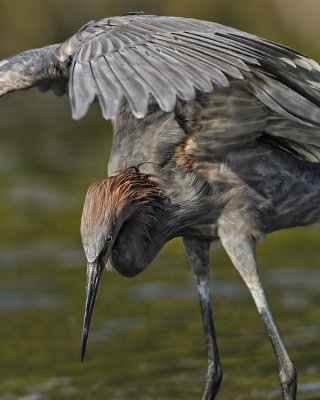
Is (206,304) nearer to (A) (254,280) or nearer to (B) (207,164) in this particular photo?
(A) (254,280)

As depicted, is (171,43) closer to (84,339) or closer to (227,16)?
(84,339)

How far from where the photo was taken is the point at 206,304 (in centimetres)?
946

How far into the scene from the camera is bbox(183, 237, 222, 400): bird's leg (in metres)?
9.35

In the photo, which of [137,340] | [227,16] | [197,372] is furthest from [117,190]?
[227,16]

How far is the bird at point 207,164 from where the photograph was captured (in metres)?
8.23

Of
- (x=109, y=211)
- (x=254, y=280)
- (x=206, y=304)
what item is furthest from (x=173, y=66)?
(x=206, y=304)

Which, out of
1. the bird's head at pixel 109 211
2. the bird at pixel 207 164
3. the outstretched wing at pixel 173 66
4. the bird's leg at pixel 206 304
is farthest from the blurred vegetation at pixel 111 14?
the outstretched wing at pixel 173 66

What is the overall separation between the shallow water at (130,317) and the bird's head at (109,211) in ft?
4.75

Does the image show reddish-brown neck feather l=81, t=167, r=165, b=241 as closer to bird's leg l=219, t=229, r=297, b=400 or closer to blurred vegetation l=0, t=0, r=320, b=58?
bird's leg l=219, t=229, r=297, b=400

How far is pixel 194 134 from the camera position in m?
8.78

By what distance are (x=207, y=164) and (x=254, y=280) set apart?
0.77 metres

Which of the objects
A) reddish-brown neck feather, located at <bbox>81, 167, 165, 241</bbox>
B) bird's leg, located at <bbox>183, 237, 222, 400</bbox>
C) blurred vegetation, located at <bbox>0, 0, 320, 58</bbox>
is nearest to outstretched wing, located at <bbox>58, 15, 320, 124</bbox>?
reddish-brown neck feather, located at <bbox>81, 167, 165, 241</bbox>

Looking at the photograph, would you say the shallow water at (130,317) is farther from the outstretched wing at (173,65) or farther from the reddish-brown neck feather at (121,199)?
the outstretched wing at (173,65)

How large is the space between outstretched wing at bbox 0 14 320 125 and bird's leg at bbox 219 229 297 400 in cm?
86
